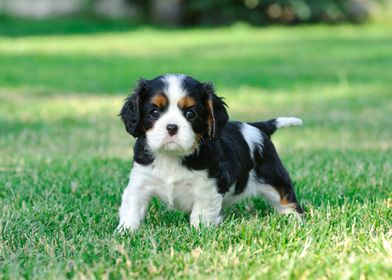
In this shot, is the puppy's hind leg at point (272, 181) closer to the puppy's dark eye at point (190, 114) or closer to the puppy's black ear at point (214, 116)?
the puppy's black ear at point (214, 116)

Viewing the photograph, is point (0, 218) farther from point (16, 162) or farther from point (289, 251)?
point (16, 162)

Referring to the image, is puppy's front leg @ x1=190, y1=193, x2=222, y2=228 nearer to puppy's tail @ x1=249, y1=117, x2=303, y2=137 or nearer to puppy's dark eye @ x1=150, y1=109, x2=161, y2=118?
puppy's dark eye @ x1=150, y1=109, x2=161, y2=118

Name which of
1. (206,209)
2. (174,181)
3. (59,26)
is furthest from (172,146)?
(59,26)

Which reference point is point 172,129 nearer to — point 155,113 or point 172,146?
point 172,146

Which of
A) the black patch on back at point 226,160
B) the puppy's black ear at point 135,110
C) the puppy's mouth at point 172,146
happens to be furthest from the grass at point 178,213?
the puppy's black ear at point 135,110

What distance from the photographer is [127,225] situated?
4965mm

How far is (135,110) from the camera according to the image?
485 cm

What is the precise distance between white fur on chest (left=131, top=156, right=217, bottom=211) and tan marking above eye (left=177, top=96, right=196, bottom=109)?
37cm

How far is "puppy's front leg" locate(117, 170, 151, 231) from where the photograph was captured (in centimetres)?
501

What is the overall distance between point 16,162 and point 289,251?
3.67m

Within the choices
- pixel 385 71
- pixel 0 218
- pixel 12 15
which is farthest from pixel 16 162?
pixel 12 15

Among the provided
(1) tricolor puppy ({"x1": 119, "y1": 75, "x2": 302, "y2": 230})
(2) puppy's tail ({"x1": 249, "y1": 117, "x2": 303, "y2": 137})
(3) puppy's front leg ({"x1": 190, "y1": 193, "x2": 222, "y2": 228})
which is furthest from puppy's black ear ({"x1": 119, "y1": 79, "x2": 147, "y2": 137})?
(2) puppy's tail ({"x1": 249, "y1": 117, "x2": 303, "y2": 137})

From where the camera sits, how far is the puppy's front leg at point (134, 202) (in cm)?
501

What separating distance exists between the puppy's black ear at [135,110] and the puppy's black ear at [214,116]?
369 millimetres
